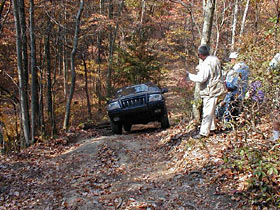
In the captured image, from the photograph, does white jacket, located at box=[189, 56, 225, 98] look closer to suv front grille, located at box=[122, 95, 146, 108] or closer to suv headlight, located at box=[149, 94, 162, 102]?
suv headlight, located at box=[149, 94, 162, 102]

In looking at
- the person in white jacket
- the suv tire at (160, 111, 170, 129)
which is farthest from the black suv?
the person in white jacket

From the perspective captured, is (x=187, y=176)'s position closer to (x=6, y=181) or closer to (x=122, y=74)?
(x=6, y=181)

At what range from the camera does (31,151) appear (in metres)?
8.68

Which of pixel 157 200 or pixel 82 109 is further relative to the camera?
pixel 82 109

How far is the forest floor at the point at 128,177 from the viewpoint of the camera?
4.05 meters

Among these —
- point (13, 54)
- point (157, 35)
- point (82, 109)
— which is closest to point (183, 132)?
point (13, 54)

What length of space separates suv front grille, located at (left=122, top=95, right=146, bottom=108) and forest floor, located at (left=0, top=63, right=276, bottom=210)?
1210mm

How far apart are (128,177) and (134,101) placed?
3.61 meters

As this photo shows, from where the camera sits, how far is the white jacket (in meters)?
5.55

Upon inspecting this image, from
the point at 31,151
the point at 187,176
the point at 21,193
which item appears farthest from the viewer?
the point at 31,151

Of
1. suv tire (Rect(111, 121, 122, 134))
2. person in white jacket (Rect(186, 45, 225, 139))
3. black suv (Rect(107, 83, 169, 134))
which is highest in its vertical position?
person in white jacket (Rect(186, 45, 225, 139))

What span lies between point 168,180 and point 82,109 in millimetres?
18845

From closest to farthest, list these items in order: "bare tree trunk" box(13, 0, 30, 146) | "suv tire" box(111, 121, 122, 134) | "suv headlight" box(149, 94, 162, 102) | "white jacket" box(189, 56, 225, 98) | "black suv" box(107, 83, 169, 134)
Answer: "white jacket" box(189, 56, 225, 98) < "black suv" box(107, 83, 169, 134) < "suv headlight" box(149, 94, 162, 102) < "bare tree trunk" box(13, 0, 30, 146) < "suv tire" box(111, 121, 122, 134)

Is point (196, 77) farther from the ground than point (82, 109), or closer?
farther from the ground
